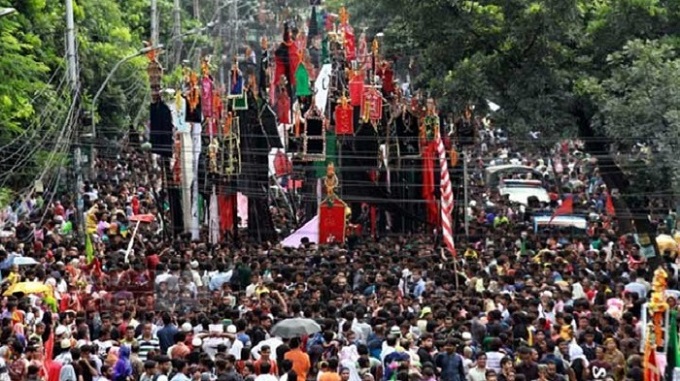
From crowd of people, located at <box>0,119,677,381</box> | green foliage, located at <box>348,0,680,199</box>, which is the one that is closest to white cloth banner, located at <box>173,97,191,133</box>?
crowd of people, located at <box>0,119,677,381</box>

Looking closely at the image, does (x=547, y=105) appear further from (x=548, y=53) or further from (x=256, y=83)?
(x=256, y=83)

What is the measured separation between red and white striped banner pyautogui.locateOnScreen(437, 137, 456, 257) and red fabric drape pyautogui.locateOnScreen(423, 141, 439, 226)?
138cm

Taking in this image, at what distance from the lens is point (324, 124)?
36.3 metres

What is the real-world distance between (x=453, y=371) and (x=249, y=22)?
122 ft

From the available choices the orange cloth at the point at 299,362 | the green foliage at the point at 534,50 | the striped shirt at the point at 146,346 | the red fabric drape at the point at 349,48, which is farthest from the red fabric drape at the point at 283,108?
the orange cloth at the point at 299,362

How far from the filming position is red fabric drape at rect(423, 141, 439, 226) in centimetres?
3734

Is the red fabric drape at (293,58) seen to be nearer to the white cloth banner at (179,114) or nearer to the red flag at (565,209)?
the white cloth banner at (179,114)

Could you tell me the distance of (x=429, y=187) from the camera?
37875 mm

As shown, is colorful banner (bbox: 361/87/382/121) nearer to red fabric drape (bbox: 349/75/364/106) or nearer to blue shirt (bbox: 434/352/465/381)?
red fabric drape (bbox: 349/75/364/106)

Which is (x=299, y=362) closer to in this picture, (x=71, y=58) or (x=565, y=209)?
(x=71, y=58)

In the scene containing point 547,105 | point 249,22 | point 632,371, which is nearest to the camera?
point 632,371

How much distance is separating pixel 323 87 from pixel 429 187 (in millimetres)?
2756

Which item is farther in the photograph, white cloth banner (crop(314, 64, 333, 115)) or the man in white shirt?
white cloth banner (crop(314, 64, 333, 115))

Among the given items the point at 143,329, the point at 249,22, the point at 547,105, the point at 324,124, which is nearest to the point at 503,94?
the point at 547,105
